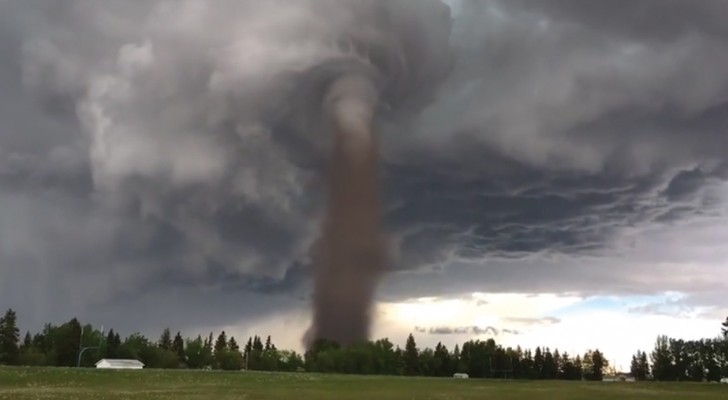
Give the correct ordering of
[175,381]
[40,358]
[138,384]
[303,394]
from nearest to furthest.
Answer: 1. [303,394]
2. [138,384]
3. [175,381]
4. [40,358]

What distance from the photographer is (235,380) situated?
73.3 metres

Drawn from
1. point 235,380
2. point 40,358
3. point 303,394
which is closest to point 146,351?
point 40,358

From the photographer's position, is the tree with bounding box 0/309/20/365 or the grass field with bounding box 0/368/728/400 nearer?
the grass field with bounding box 0/368/728/400

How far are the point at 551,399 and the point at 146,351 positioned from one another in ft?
547

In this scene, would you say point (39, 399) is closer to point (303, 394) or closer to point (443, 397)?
point (303, 394)

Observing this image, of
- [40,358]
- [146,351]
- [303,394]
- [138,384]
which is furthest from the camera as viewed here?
[146,351]

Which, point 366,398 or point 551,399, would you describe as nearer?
point 366,398

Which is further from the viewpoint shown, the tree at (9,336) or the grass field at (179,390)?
the tree at (9,336)

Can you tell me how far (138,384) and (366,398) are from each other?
81.3 feet

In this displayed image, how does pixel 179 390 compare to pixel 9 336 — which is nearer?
pixel 179 390

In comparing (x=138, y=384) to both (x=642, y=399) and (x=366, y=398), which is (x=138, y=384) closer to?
(x=366, y=398)

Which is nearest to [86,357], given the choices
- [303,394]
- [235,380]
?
[235,380]

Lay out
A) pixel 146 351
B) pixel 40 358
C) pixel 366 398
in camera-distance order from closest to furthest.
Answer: pixel 366 398, pixel 40 358, pixel 146 351

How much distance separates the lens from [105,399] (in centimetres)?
4494
